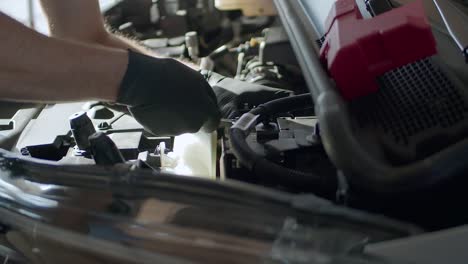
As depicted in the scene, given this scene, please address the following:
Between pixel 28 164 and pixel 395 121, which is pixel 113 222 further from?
pixel 395 121

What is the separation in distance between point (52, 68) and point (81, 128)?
0.39ft

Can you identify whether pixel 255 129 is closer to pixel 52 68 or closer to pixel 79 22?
pixel 52 68

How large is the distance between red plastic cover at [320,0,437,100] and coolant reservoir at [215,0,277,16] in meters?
1.18

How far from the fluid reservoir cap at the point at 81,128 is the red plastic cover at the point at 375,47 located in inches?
17.1

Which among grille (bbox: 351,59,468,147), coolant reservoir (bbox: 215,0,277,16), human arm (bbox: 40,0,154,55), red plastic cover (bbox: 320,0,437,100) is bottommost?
coolant reservoir (bbox: 215,0,277,16)

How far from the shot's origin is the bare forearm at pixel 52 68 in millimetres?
881

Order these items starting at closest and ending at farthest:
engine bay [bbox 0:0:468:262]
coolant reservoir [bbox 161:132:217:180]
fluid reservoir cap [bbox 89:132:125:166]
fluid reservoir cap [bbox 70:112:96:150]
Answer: engine bay [bbox 0:0:468:262], fluid reservoir cap [bbox 89:132:125:166], fluid reservoir cap [bbox 70:112:96:150], coolant reservoir [bbox 161:132:217:180]

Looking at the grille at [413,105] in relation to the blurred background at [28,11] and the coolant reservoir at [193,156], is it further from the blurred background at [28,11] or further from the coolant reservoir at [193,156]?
the blurred background at [28,11]

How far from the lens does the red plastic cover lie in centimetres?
63

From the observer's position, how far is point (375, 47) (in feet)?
2.10

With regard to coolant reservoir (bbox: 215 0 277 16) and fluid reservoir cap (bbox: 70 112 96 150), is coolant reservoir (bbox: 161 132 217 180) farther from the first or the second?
coolant reservoir (bbox: 215 0 277 16)

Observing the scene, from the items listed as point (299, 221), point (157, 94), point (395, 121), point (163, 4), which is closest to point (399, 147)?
point (395, 121)

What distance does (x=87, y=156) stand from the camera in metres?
0.97

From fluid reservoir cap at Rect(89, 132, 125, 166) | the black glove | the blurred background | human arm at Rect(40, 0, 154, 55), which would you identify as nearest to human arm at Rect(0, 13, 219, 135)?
the black glove
